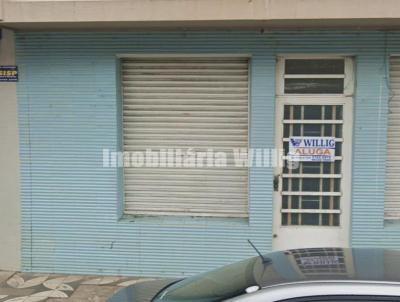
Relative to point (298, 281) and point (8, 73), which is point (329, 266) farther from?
point (8, 73)

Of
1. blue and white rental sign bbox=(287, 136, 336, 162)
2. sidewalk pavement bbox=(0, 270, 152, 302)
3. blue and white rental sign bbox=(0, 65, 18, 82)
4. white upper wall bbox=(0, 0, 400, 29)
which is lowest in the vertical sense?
sidewalk pavement bbox=(0, 270, 152, 302)

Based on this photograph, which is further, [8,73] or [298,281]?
[8,73]

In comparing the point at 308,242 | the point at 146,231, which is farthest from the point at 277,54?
the point at 146,231

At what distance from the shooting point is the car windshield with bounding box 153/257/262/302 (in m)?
2.29

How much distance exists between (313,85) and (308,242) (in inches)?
74.8

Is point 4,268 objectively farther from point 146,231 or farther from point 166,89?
point 166,89

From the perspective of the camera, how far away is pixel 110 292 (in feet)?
16.5

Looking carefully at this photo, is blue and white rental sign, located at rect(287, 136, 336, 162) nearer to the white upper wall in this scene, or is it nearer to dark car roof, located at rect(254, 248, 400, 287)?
the white upper wall

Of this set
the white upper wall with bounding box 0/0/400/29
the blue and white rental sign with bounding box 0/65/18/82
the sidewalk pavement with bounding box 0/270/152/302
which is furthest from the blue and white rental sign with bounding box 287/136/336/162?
the blue and white rental sign with bounding box 0/65/18/82

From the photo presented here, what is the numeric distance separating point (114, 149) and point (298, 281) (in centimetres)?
369

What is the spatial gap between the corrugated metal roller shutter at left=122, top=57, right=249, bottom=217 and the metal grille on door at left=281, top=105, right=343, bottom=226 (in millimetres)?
519

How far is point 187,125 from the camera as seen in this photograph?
5.53 m

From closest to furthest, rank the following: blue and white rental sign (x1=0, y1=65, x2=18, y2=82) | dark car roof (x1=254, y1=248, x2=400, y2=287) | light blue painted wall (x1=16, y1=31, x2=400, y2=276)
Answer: dark car roof (x1=254, y1=248, x2=400, y2=287), light blue painted wall (x1=16, y1=31, x2=400, y2=276), blue and white rental sign (x1=0, y1=65, x2=18, y2=82)

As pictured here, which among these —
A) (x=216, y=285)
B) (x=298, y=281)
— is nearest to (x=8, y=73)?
(x=216, y=285)
